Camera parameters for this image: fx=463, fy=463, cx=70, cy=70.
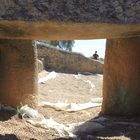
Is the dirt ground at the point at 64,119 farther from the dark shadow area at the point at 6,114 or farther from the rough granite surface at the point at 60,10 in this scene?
the rough granite surface at the point at 60,10

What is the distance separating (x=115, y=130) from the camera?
646cm

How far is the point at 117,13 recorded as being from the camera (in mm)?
3832

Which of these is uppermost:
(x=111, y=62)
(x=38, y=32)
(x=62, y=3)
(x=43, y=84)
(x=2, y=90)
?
(x=62, y=3)

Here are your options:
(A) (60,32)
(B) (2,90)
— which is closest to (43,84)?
(B) (2,90)

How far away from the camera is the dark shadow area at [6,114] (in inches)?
272

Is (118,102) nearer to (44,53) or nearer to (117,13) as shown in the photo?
(117,13)

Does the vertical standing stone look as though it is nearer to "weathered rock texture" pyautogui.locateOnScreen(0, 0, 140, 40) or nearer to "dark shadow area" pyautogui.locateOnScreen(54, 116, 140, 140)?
"dark shadow area" pyautogui.locateOnScreen(54, 116, 140, 140)

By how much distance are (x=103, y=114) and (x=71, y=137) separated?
196 centimetres

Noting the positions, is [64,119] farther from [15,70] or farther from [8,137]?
[8,137]

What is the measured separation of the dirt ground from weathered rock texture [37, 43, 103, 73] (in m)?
2.61

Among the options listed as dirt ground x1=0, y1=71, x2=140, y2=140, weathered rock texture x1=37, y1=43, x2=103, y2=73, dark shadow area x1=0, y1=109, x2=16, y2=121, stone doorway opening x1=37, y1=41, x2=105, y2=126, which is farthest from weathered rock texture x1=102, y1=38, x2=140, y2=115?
weathered rock texture x1=37, y1=43, x2=103, y2=73

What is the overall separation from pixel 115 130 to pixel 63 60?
29.4 ft

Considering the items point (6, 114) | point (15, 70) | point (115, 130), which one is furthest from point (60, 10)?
point (15, 70)

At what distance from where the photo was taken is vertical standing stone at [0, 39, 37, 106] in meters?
7.67
